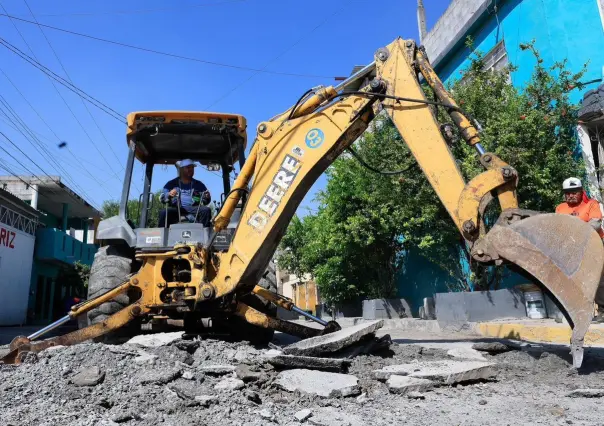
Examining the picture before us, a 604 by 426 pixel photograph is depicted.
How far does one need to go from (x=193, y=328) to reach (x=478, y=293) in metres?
5.44

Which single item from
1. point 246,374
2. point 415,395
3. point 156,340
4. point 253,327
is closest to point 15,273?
point 253,327

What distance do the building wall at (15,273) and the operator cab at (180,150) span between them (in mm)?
14268

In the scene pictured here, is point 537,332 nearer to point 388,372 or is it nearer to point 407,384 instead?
point 388,372

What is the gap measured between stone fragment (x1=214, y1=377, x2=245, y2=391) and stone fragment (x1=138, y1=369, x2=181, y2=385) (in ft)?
1.21

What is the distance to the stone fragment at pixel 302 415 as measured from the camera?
322cm

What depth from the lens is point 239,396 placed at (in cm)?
364

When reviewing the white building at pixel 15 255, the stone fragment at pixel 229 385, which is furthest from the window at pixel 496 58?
the white building at pixel 15 255

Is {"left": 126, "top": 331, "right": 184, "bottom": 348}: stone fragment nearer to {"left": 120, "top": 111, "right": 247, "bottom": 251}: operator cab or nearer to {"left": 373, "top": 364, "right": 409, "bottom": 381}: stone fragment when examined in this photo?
{"left": 120, "top": 111, "right": 247, "bottom": 251}: operator cab

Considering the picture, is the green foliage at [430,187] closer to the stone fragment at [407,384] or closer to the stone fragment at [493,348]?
the stone fragment at [493,348]

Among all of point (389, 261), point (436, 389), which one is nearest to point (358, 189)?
point (389, 261)

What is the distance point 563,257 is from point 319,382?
2.12 m

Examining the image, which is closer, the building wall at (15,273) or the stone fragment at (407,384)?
the stone fragment at (407,384)

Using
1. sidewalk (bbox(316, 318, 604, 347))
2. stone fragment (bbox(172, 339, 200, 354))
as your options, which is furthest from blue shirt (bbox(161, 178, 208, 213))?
sidewalk (bbox(316, 318, 604, 347))

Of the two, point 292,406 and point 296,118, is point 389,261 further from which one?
point 292,406
